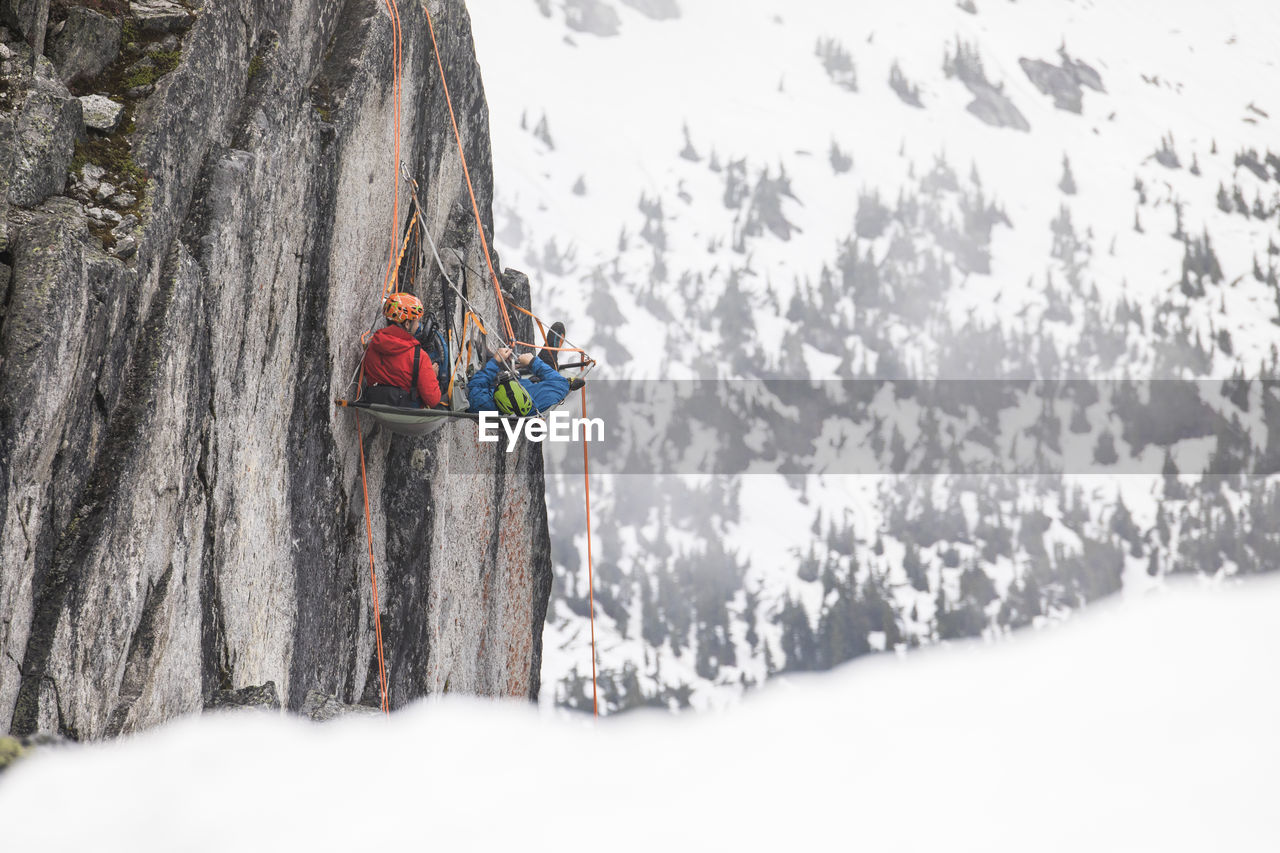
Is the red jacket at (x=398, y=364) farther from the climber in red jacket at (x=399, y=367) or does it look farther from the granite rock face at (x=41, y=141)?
the granite rock face at (x=41, y=141)

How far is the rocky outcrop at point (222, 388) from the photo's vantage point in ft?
20.9

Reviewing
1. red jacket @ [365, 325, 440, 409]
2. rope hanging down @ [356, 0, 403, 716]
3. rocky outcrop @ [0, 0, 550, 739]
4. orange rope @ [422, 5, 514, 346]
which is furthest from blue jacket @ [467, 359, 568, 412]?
orange rope @ [422, 5, 514, 346]

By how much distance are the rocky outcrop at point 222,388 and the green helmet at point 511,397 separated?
4.50ft

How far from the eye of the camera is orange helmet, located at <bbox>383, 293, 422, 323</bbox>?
10570mm

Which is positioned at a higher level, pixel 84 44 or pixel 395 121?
pixel 395 121

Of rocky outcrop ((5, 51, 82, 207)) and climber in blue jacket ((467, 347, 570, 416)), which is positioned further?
climber in blue jacket ((467, 347, 570, 416))

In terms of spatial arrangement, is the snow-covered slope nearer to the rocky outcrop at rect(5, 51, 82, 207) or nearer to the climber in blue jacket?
the climber in blue jacket

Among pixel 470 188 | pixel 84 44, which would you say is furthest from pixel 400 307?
pixel 470 188

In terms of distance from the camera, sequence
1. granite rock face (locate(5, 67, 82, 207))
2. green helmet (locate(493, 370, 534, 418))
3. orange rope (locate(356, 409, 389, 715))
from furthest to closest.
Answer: green helmet (locate(493, 370, 534, 418)), orange rope (locate(356, 409, 389, 715)), granite rock face (locate(5, 67, 82, 207))

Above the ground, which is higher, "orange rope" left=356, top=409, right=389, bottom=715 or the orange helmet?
the orange helmet

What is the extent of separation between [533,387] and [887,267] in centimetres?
10146

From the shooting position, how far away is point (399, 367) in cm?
1082

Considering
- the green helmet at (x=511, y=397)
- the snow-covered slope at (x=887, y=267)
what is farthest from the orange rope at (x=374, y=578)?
the snow-covered slope at (x=887, y=267)

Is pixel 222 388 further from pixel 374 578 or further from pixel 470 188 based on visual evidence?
pixel 470 188
